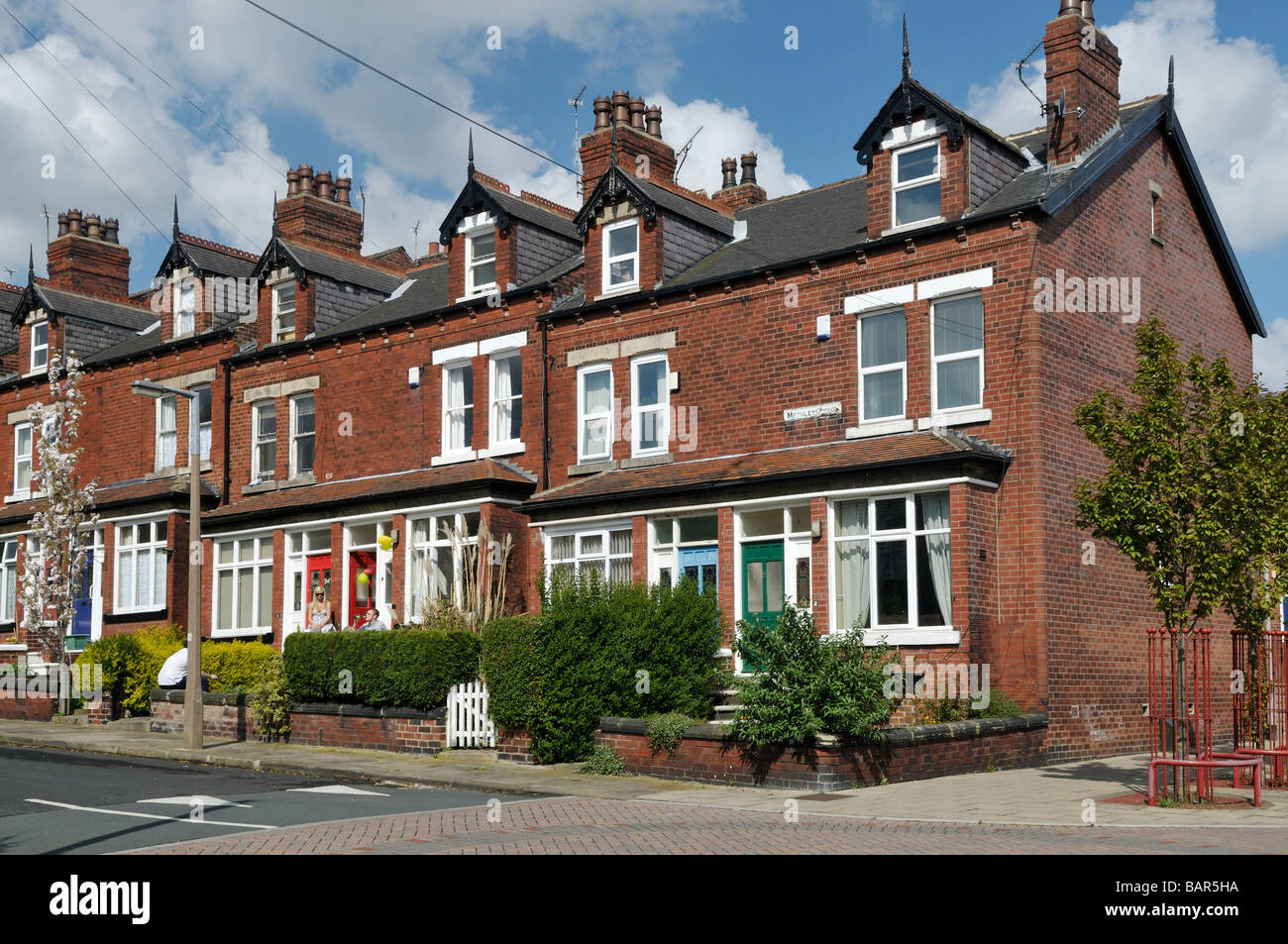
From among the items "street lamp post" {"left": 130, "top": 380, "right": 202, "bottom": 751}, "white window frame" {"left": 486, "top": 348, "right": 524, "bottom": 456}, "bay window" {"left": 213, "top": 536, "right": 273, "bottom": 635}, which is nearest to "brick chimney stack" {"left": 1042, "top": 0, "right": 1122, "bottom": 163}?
"white window frame" {"left": 486, "top": 348, "right": 524, "bottom": 456}

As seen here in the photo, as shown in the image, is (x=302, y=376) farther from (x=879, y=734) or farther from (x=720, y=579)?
(x=879, y=734)

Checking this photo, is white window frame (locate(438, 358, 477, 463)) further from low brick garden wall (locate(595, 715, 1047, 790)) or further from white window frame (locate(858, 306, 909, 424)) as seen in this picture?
low brick garden wall (locate(595, 715, 1047, 790))

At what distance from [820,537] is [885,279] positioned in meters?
4.61

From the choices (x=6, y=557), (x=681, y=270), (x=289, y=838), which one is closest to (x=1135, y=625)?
(x=681, y=270)

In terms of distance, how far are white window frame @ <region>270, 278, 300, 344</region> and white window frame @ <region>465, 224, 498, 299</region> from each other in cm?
514

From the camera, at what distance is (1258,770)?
14438 millimetres

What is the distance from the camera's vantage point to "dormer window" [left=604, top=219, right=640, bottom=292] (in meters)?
26.6

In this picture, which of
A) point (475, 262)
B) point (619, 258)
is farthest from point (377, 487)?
point (619, 258)

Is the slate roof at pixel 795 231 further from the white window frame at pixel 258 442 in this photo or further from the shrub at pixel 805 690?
the white window frame at pixel 258 442

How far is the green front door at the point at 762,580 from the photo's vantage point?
22.5m

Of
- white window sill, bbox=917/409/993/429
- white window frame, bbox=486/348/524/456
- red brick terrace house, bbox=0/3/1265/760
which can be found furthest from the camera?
white window frame, bbox=486/348/524/456

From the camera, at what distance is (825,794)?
1603 centimetres

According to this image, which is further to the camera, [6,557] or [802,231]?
[6,557]

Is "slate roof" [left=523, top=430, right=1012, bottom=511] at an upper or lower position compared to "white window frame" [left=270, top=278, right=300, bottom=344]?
lower
